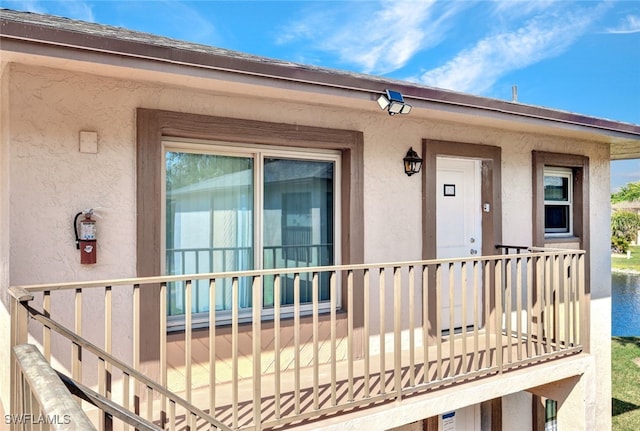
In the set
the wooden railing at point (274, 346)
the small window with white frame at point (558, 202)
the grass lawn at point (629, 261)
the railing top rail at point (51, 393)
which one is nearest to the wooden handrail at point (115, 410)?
the railing top rail at point (51, 393)

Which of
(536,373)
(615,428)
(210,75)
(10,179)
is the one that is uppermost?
(210,75)

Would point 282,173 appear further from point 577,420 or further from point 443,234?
point 577,420

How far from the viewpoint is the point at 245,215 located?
4164 millimetres

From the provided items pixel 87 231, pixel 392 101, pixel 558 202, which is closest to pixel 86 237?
pixel 87 231

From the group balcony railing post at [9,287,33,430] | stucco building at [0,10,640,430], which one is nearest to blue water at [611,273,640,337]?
stucco building at [0,10,640,430]

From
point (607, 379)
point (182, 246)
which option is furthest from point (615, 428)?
point (182, 246)

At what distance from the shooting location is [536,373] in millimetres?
4176

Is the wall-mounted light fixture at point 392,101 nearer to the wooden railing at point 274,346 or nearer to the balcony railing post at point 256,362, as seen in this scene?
the wooden railing at point 274,346

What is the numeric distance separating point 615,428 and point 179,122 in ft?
26.9

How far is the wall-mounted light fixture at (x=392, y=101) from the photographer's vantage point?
3721mm

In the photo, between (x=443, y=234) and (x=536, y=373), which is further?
(x=443, y=234)

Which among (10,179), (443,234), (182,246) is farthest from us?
(443,234)

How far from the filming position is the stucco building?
9.66ft

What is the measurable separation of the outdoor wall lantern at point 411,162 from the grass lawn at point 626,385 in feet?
19.6
